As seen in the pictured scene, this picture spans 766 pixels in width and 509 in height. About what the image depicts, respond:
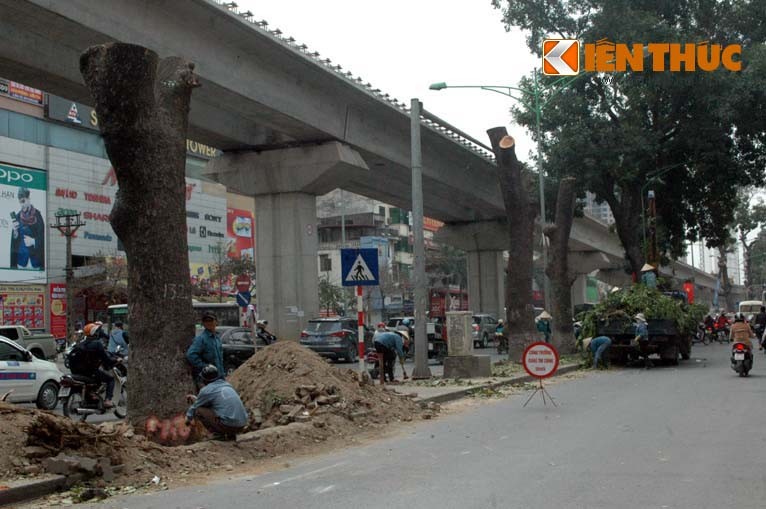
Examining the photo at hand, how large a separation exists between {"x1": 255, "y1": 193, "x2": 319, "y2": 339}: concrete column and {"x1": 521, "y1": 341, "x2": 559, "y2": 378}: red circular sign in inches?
642

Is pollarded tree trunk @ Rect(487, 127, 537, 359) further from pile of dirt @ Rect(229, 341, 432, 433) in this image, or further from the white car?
the white car

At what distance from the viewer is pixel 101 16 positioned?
19078 millimetres

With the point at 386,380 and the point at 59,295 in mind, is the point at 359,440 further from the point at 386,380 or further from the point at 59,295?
the point at 59,295

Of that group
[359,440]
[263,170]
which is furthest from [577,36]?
[359,440]

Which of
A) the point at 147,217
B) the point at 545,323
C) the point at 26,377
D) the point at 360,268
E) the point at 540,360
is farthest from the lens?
the point at 545,323

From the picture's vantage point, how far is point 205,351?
1098cm

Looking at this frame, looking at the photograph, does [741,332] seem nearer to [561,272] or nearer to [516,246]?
[516,246]

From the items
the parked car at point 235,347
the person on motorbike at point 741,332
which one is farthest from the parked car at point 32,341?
the person on motorbike at point 741,332

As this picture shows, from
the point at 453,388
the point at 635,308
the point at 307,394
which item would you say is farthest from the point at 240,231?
the point at 307,394

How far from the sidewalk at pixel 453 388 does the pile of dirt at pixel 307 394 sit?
152 centimetres

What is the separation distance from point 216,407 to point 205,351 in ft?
3.60

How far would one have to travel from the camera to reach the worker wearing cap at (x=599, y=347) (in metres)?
24.4

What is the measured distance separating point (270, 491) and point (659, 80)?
31.5m

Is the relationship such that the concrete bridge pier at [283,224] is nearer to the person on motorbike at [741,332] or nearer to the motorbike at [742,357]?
the person on motorbike at [741,332]
